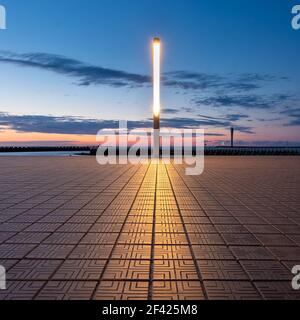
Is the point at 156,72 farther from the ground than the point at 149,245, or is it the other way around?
the point at 156,72

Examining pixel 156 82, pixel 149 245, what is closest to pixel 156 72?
pixel 156 82

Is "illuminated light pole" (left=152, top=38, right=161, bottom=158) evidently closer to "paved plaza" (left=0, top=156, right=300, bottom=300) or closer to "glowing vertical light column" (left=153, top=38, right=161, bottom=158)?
"glowing vertical light column" (left=153, top=38, right=161, bottom=158)

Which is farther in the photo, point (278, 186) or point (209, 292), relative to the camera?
point (278, 186)

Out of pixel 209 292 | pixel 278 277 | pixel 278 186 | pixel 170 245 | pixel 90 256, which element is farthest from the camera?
pixel 278 186

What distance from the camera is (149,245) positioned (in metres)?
4.35

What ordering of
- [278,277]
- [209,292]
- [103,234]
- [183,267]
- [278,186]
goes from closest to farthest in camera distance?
[209,292], [278,277], [183,267], [103,234], [278,186]

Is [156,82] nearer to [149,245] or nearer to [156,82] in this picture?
[156,82]

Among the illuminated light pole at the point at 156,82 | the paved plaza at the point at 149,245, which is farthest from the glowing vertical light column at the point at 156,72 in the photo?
the paved plaza at the point at 149,245

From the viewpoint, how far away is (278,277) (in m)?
3.36

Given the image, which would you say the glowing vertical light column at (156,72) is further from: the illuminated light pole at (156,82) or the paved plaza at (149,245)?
the paved plaza at (149,245)

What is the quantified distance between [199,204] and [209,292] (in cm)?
392

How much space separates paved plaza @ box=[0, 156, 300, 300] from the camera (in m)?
3.12
